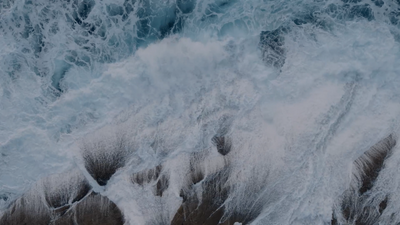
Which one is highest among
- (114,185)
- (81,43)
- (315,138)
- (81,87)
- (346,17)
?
(346,17)

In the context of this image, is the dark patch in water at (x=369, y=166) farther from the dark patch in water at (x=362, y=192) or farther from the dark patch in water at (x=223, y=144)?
the dark patch in water at (x=223, y=144)

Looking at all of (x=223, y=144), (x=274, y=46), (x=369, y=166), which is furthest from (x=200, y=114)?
(x=369, y=166)

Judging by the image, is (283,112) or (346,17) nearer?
(283,112)

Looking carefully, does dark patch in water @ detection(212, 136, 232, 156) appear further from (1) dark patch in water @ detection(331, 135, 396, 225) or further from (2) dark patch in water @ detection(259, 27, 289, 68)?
(1) dark patch in water @ detection(331, 135, 396, 225)

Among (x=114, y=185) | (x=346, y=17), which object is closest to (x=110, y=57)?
(x=114, y=185)

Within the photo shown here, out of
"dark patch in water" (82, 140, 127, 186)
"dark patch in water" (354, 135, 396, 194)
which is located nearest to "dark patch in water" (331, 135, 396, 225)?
"dark patch in water" (354, 135, 396, 194)

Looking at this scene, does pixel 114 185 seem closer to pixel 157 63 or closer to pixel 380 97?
pixel 157 63

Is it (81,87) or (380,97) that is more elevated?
(380,97)

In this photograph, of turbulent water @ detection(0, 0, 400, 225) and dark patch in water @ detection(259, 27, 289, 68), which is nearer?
turbulent water @ detection(0, 0, 400, 225)
